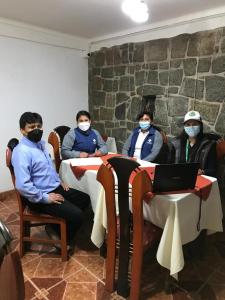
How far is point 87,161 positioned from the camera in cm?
263

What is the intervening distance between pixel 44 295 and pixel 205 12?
3187 mm

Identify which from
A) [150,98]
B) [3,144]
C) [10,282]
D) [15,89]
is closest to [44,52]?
[15,89]

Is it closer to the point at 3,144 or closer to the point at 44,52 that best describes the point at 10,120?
the point at 3,144

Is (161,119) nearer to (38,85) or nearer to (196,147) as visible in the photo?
(196,147)

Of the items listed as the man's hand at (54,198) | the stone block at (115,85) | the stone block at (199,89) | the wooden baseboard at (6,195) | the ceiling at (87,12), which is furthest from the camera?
the stone block at (115,85)

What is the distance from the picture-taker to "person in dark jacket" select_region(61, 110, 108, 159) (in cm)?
294

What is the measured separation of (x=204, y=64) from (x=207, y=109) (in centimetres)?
53

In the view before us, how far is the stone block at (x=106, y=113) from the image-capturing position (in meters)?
4.20

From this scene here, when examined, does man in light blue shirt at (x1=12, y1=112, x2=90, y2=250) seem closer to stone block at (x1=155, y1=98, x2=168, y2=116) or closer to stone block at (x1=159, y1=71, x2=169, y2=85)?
stone block at (x1=155, y1=98, x2=168, y2=116)

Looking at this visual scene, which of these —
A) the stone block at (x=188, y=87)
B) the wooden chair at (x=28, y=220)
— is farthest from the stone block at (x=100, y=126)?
the wooden chair at (x=28, y=220)

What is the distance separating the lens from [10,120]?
11.7ft

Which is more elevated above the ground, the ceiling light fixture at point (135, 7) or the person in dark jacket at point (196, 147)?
the ceiling light fixture at point (135, 7)

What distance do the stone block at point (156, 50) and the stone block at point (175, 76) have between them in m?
0.24

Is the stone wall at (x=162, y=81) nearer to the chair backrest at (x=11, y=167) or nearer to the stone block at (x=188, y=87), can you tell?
the stone block at (x=188, y=87)
